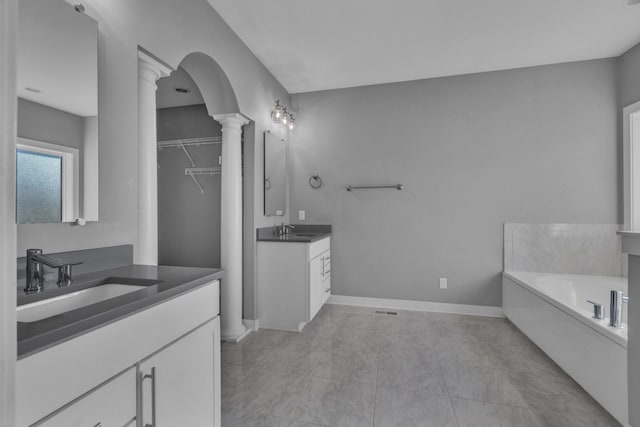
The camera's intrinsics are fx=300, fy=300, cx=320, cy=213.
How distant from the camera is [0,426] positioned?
1.41 feet

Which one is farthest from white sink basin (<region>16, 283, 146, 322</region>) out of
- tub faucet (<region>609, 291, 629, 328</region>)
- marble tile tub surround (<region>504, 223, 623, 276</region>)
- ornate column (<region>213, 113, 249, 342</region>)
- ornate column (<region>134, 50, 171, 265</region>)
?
marble tile tub surround (<region>504, 223, 623, 276</region>)

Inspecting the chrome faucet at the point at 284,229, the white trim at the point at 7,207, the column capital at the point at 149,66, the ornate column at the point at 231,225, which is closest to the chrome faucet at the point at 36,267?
the white trim at the point at 7,207

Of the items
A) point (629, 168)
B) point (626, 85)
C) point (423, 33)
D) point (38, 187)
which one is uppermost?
point (423, 33)

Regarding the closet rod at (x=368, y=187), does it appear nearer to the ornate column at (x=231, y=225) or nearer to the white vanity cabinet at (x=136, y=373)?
the ornate column at (x=231, y=225)

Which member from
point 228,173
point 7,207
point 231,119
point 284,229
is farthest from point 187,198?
point 7,207

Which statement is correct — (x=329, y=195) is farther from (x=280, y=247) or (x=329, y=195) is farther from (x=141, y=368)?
(x=141, y=368)

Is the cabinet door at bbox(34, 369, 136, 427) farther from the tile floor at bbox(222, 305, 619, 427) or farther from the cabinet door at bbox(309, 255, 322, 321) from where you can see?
the cabinet door at bbox(309, 255, 322, 321)

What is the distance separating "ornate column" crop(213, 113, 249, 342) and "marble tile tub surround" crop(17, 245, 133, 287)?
3.91 feet

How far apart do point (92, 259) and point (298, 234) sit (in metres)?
2.31

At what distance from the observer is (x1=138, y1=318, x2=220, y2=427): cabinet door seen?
96 centimetres

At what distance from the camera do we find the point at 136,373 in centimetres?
92

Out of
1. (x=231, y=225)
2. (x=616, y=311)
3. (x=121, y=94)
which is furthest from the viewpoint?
(x=231, y=225)

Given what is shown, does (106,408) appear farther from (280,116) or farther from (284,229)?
(280,116)

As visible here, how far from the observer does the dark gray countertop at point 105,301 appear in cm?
67
